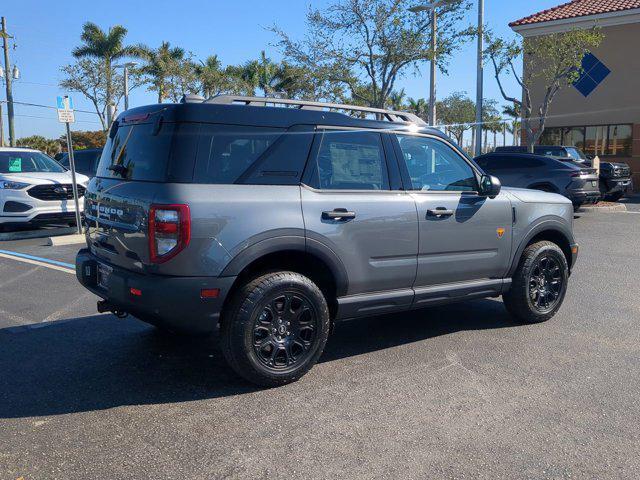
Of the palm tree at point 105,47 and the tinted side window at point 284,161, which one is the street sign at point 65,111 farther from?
the palm tree at point 105,47

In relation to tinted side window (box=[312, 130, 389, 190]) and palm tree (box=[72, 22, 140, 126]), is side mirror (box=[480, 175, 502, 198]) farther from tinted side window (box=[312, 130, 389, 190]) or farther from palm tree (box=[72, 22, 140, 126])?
palm tree (box=[72, 22, 140, 126])

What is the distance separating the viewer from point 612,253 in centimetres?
993

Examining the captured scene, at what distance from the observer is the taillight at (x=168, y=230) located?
146 inches

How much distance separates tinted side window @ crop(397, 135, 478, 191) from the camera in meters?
4.86

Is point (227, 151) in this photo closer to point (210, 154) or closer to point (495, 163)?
point (210, 154)

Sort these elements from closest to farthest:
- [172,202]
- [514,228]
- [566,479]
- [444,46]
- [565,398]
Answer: [566,479] → [172,202] → [565,398] → [514,228] → [444,46]

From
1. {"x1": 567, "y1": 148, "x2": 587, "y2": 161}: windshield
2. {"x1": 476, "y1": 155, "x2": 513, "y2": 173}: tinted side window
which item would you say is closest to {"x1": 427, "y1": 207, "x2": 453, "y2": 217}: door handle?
{"x1": 476, "y1": 155, "x2": 513, "y2": 173}: tinted side window

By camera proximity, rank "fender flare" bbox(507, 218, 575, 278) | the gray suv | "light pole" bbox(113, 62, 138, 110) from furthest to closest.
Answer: "light pole" bbox(113, 62, 138, 110) < "fender flare" bbox(507, 218, 575, 278) < the gray suv

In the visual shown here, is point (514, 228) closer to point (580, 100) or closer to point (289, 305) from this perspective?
point (289, 305)

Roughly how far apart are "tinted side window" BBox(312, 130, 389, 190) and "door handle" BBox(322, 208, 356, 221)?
19 centimetres

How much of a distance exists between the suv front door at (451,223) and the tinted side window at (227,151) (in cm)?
123

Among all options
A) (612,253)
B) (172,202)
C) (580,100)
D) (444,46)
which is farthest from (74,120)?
(580,100)

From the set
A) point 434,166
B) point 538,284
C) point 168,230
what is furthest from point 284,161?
point 538,284

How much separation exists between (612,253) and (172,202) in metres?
8.48
